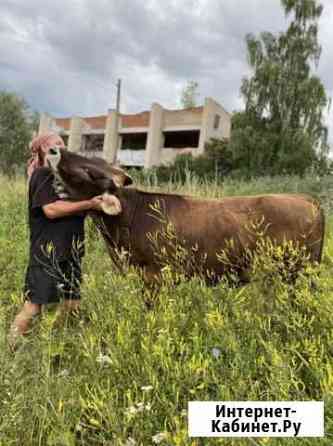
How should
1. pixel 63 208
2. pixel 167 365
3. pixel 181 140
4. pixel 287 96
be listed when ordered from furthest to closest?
pixel 181 140 < pixel 287 96 < pixel 63 208 < pixel 167 365

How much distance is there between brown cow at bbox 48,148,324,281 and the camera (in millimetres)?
2676

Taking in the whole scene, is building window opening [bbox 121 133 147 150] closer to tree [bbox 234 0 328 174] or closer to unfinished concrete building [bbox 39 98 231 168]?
unfinished concrete building [bbox 39 98 231 168]

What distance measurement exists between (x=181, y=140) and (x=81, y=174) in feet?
114

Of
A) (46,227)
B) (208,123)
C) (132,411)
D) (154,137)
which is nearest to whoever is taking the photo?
(132,411)

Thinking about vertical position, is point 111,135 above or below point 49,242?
above

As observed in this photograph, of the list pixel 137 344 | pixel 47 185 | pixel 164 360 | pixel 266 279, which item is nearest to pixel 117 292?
pixel 137 344

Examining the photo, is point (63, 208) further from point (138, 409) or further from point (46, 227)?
point (138, 409)

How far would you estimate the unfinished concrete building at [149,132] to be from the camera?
31.7 meters

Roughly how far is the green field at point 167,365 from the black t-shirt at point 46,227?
52 cm

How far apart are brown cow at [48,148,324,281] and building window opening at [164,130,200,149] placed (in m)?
32.3

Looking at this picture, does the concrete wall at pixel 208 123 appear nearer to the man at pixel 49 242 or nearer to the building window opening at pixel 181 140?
the building window opening at pixel 181 140

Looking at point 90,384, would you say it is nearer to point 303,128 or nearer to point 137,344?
point 137,344

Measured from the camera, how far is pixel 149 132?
3412cm

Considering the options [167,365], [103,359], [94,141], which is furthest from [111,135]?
[167,365]
